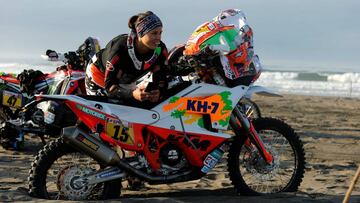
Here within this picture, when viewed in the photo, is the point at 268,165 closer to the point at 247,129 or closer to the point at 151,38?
the point at 247,129

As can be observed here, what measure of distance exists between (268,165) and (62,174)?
6.58 feet

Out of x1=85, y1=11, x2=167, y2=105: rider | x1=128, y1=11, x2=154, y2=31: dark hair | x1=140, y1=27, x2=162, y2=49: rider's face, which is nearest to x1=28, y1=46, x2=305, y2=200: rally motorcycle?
x1=85, y1=11, x2=167, y2=105: rider

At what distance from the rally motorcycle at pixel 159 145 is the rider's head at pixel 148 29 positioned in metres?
0.45

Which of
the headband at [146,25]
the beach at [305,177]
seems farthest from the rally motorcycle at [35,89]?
the headband at [146,25]

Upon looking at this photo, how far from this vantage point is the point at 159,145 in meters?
5.46

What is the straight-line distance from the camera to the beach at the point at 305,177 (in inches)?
217

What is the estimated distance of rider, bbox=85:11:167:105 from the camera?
17.5 feet

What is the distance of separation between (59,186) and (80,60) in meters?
3.59

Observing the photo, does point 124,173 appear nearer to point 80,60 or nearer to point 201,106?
point 201,106

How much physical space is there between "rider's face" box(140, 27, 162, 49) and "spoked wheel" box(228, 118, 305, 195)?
127cm

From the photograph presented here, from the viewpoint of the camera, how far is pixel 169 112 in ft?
18.0

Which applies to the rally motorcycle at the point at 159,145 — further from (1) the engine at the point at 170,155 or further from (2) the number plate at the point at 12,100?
(2) the number plate at the point at 12,100

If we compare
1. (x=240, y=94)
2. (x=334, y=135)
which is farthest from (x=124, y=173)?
(x=334, y=135)

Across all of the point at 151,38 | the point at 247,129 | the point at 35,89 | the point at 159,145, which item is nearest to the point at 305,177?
the point at 247,129
